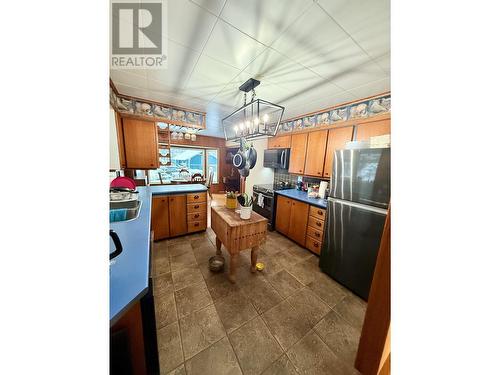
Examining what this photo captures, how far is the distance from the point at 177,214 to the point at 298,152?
8.29ft

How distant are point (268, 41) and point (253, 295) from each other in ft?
7.87

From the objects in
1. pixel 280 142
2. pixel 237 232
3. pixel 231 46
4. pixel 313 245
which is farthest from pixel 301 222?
pixel 231 46

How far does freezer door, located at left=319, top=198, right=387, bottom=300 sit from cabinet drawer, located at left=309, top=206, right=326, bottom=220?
0.36m

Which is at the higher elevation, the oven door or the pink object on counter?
the pink object on counter

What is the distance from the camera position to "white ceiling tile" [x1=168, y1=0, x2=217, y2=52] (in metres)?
1.07

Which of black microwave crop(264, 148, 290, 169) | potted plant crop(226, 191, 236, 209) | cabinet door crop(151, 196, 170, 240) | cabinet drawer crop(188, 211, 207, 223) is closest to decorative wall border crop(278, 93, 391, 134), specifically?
black microwave crop(264, 148, 290, 169)

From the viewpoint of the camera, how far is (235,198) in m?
2.11

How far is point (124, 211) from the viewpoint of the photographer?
1.73 metres

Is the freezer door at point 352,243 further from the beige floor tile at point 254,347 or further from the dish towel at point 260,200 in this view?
the dish towel at point 260,200

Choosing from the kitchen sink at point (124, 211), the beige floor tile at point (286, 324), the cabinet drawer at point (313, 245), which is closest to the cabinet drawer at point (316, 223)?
the cabinet drawer at point (313, 245)

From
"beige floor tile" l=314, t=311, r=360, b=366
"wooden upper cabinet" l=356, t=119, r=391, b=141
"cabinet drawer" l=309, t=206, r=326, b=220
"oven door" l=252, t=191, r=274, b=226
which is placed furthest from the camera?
"oven door" l=252, t=191, r=274, b=226

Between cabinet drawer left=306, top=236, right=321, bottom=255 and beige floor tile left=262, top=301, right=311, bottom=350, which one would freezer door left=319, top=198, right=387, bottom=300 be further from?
beige floor tile left=262, top=301, right=311, bottom=350
